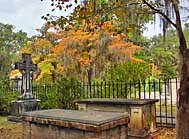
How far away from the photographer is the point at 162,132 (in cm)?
631

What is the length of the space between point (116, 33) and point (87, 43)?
71.4 inches

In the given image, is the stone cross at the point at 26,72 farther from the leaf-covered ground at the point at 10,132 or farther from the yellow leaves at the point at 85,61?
the yellow leaves at the point at 85,61

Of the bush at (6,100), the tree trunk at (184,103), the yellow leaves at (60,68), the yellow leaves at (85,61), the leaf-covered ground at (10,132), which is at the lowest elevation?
the leaf-covered ground at (10,132)

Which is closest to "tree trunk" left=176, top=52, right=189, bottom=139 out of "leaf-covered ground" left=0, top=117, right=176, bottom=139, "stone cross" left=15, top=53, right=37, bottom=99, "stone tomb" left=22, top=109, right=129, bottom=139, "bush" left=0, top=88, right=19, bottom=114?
"stone tomb" left=22, top=109, right=129, bottom=139

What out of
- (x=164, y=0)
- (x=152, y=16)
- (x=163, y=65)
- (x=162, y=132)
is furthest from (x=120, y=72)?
(x=163, y=65)

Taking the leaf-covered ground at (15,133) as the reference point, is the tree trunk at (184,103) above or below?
above

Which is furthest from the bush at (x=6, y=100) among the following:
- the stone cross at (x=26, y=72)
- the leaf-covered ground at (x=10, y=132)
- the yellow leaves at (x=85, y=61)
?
the yellow leaves at (x=85, y=61)

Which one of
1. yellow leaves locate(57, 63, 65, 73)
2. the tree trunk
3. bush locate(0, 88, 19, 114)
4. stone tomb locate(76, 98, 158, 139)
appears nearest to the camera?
the tree trunk

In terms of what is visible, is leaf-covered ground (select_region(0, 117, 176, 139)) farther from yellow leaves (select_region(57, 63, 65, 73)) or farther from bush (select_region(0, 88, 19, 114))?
yellow leaves (select_region(57, 63, 65, 73))

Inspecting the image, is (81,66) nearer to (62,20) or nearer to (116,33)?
(116,33)

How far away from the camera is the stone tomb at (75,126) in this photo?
13.8ft

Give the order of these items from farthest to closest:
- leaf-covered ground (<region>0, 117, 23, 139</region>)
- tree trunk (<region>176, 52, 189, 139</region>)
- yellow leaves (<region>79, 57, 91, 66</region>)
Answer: yellow leaves (<region>79, 57, 91, 66</region>) → leaf-covered ground (<region>0, 117, 23, 139</region>) → tree trunk (<region>176, 52, 189, 139</region>)

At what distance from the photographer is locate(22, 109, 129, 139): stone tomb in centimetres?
420

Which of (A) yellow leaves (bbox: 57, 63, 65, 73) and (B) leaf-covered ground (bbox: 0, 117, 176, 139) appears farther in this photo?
(A) yellow leaves (bbox: 57, 63, 65, 73)
